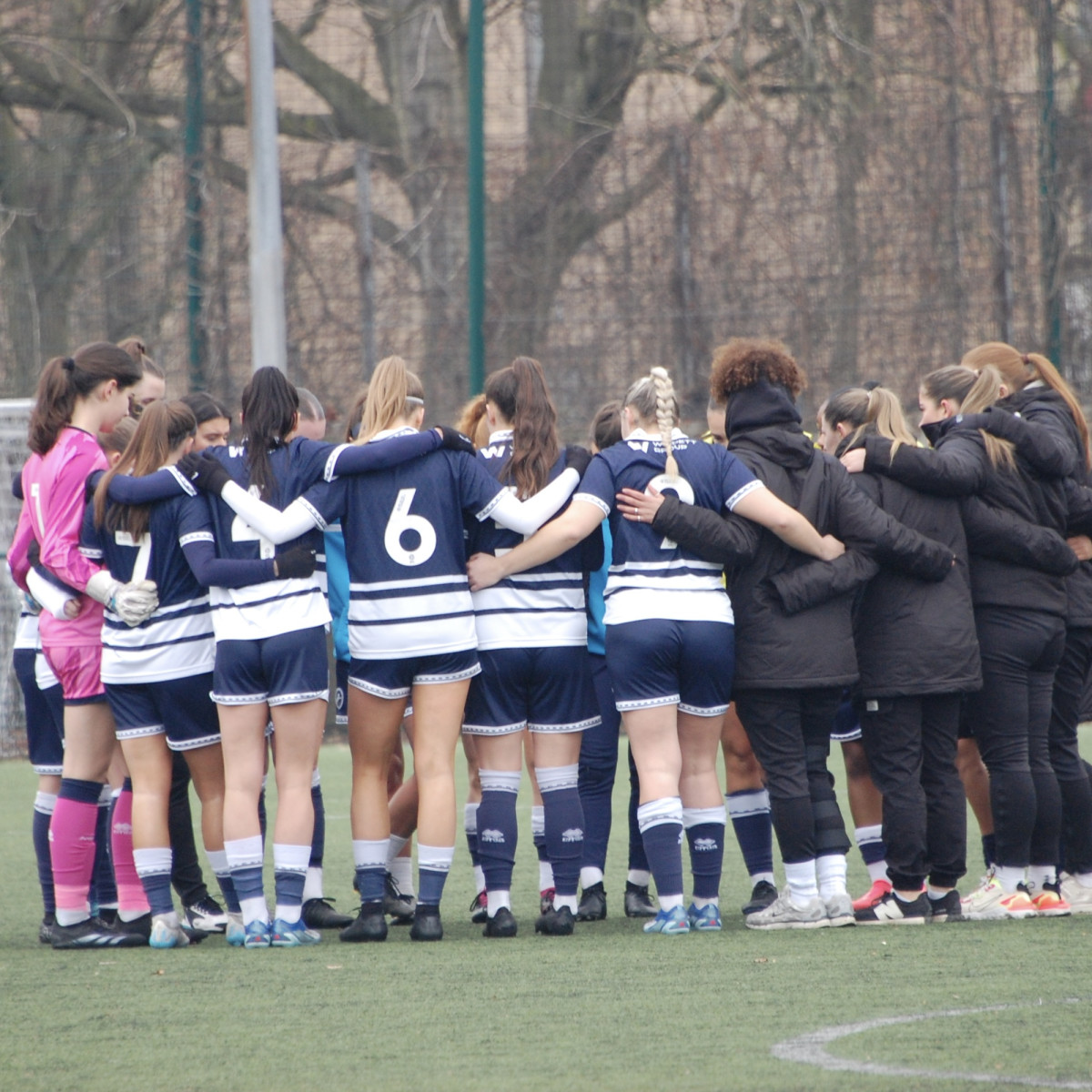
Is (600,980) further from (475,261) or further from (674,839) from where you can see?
(475,261)

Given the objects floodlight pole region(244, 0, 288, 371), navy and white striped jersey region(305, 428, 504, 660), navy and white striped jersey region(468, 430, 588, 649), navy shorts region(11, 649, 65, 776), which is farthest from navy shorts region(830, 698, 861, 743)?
floodlight pole region(244, 0, 288, 371)

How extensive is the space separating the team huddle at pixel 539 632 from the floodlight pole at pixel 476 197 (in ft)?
18.4

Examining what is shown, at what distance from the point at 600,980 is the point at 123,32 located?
32.8 feet

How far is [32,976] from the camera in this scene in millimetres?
5090

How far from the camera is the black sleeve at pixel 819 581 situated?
543 centimetres

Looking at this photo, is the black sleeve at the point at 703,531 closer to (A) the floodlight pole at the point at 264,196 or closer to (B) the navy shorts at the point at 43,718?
(B) the navy shorts at the point at 43,718

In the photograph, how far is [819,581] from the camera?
17.8 ft

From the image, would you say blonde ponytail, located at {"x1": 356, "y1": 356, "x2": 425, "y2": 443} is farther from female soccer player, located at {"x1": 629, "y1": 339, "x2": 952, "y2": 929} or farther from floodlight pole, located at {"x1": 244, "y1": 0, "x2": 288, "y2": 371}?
floodlight pole, located at {"x1": 244, "y1": 0, "x2": 288, "y2": 371}

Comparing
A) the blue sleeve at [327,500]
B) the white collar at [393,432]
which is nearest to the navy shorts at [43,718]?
the blue sleeve at [327,500]

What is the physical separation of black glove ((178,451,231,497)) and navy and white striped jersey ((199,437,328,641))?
5cm

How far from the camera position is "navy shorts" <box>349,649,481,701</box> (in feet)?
17.7

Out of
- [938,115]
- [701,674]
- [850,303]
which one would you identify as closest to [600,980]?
[701,674]

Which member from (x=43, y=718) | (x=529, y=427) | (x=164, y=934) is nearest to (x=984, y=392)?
(x=529, y=427)

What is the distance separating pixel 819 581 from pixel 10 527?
7.39 m
